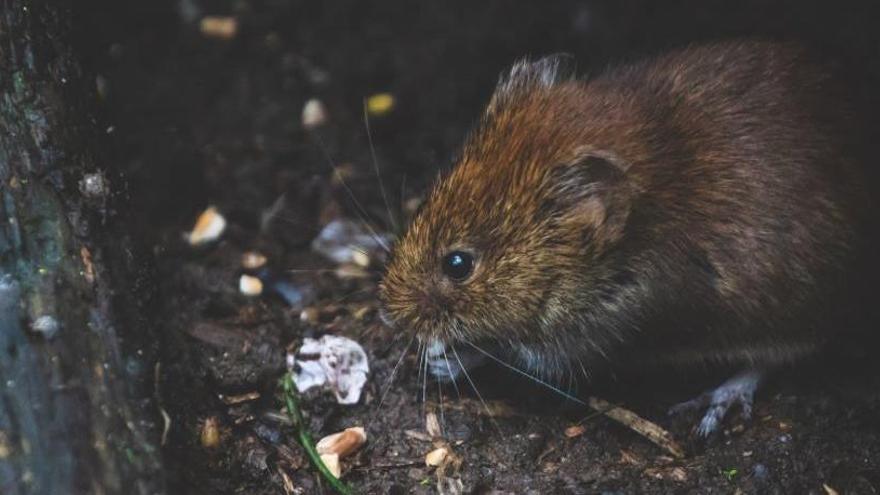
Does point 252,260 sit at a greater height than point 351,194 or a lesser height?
lesser

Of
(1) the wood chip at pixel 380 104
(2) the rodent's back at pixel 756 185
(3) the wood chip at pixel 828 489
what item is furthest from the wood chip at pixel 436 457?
(1) the wood chip at pixel 380 104

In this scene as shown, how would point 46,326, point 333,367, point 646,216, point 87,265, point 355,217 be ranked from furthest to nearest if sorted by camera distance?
point 355,217 → point 333,367 → point 646,216 → point 87,265 → point 46,326

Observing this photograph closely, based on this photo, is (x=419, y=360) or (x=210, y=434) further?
(x=419, y=360)

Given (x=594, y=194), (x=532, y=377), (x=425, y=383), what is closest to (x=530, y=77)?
(x=594, y=194)

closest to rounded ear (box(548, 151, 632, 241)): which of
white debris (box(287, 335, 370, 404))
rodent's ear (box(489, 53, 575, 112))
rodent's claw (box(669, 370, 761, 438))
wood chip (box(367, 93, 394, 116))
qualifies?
rodent's ear (box(489, 53, 575, 112))

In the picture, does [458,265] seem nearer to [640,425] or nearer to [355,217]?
[640,425]

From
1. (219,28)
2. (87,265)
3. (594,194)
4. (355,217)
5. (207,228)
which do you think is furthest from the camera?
(219,28)
